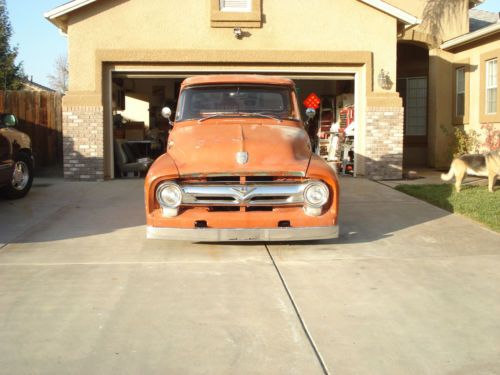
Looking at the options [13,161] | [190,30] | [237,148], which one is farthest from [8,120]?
[237,148]

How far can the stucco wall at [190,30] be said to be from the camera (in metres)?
13.5

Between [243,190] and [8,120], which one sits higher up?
[8,120]

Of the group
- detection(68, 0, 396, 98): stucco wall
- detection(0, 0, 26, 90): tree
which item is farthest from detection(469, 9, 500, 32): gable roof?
detection(0, 0, 26, 90): tree

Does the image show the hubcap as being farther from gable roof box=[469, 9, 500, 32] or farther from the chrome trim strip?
gable roof box=[469, 9, 500, 32]

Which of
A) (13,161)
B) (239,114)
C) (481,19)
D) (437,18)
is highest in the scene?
(481,19)

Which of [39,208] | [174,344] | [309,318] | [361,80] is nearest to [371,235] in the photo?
[309,318]

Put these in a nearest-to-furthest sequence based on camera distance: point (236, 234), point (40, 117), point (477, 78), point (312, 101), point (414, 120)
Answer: point (236, 234) < point (40, 117) < point (477, 78) < point (414, 120) < point (312, 101)

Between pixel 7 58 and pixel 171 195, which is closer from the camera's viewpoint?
pixel 171 195

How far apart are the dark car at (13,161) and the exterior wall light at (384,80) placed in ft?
25.2

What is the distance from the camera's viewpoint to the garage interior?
14.9 m

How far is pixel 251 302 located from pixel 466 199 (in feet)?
21.5

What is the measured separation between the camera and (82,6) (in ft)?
43.4

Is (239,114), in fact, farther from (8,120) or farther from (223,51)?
(223,51)

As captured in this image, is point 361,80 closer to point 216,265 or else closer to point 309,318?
point 216,265
